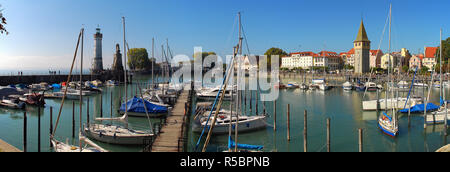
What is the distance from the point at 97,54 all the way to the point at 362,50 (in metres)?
81.4

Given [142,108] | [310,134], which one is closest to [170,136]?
[310,134]

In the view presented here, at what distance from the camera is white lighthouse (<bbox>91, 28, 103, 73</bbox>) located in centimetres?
7294

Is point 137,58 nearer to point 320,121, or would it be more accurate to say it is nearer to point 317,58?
point 317,58

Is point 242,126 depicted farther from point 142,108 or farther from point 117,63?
point 117,63

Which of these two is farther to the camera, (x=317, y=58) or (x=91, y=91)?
(x=317, y=58)

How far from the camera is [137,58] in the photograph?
115 m

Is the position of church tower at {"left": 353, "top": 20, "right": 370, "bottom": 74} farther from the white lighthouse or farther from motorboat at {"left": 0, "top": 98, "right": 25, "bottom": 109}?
motorboat at {"left": 0, "top": 98, "right": 25, "bottom": 109}

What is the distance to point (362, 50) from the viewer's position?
98.4m

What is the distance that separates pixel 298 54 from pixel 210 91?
321 feet

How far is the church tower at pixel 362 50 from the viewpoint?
3863 inches

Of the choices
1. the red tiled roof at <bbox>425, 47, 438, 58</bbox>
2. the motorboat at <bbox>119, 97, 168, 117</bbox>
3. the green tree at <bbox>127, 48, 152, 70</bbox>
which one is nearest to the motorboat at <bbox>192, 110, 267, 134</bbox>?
the motorboat at <bbox>119, 97, 168, 117</bbox>
